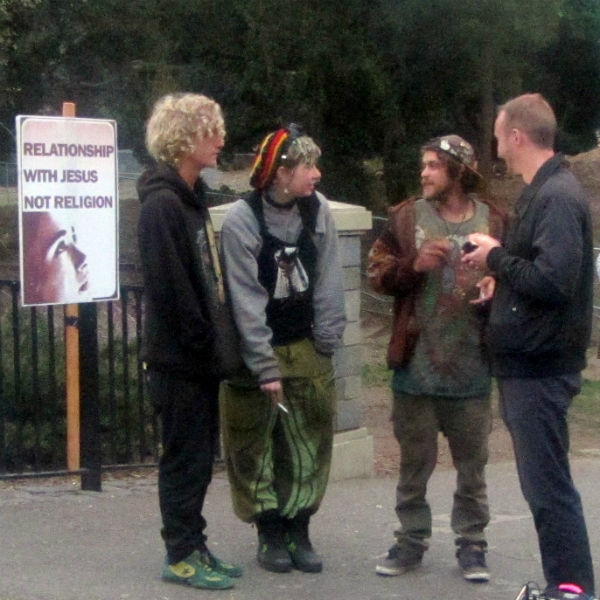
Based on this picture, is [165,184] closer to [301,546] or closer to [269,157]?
[269,157]

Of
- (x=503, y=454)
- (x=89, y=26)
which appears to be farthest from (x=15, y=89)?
(x=503, y=454)

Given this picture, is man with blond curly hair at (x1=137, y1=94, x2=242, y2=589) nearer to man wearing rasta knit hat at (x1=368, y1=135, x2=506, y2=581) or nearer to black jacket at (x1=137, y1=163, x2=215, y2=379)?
black jacket at (x1=137, y1=163, x2=215, y2=379)

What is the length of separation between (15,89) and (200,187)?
74.2 feet

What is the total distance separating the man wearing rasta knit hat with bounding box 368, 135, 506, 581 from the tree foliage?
56.2 ft

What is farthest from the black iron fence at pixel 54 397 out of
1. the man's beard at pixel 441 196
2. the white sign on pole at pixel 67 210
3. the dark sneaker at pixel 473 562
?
the dark sneaker at pixel 473 562

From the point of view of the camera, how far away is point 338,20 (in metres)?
21.8

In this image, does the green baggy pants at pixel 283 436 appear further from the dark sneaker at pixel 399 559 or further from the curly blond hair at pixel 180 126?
the curly blond hair at pixel 180 126

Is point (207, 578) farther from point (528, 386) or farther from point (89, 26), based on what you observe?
point (89, 26)

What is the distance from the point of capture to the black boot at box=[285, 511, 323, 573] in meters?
4.75

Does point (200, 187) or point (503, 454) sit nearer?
point (200, 187)

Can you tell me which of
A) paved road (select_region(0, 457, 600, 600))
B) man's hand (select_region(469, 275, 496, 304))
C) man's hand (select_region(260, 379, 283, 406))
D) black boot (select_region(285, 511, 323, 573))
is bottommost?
paved road (select_region(0, 457, 600, 600))

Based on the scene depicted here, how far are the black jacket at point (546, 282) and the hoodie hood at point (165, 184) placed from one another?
1.16 meters

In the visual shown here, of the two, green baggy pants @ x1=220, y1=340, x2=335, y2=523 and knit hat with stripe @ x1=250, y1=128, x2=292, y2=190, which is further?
green baggy pants @ x1=220, y1=340, x2=335, y2=523

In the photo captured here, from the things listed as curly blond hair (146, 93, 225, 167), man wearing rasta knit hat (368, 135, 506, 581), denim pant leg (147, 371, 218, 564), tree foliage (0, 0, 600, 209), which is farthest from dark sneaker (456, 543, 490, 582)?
tree foliage (0, 0, 600, 209)
